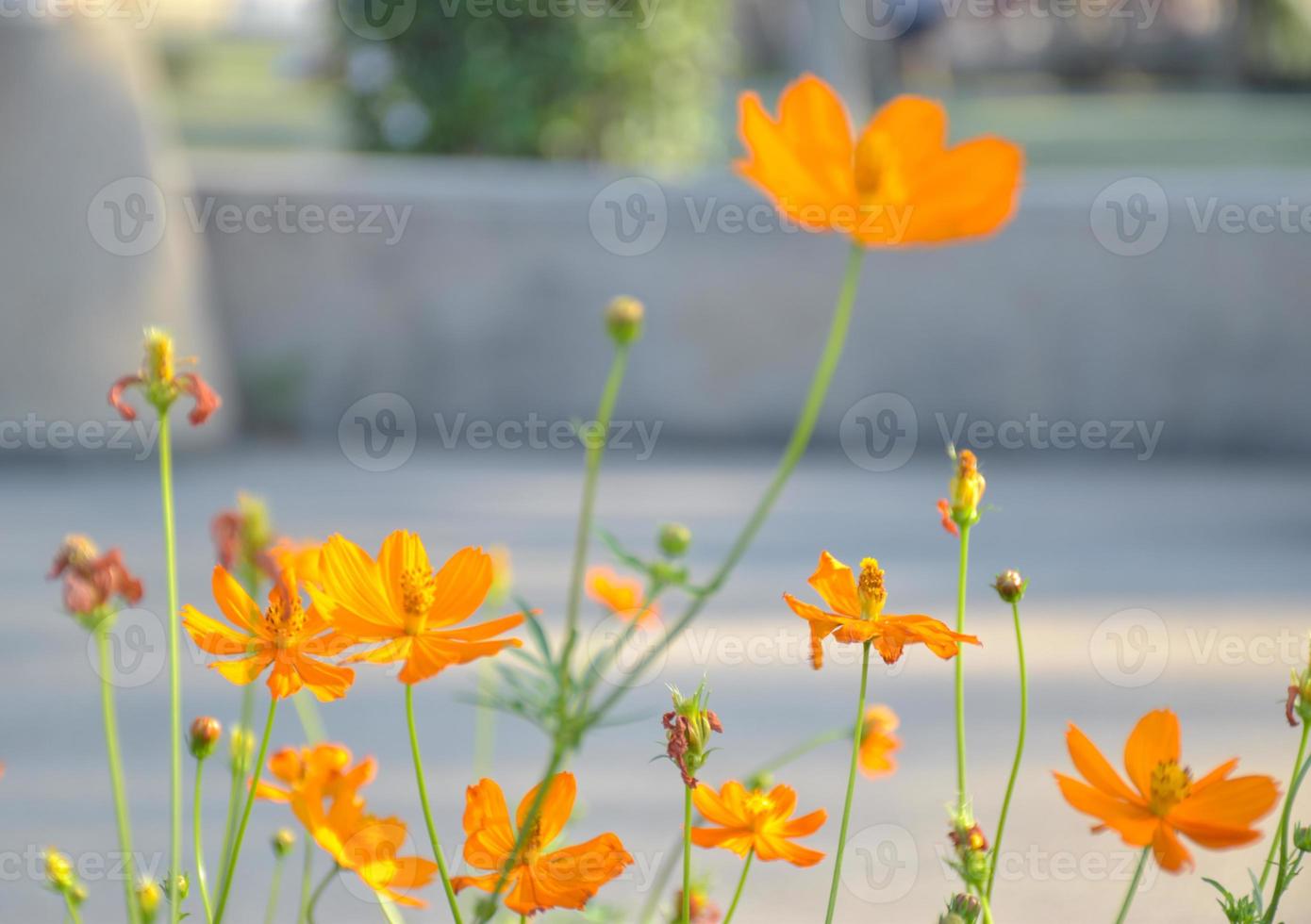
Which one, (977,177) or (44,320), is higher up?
(44,320)

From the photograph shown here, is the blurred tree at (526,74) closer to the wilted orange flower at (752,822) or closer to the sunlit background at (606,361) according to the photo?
the sunlit background at (606,361)

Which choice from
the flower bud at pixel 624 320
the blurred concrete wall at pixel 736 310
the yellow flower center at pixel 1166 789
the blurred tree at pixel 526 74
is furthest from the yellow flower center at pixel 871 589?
the blurred tree at pixel 526 74

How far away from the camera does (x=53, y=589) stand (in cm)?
293

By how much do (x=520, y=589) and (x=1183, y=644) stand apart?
1192 millimetres

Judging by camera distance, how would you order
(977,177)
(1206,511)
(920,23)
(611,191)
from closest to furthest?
(977,177) < (1206,511) < (611,191) < (920,23)

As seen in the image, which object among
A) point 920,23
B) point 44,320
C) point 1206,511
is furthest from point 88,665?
point 920,23

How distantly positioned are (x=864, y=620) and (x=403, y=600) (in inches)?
6.7

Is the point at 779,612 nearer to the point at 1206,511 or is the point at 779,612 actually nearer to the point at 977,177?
the point at 1206,511

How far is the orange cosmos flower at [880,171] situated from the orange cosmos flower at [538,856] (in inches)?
11.4

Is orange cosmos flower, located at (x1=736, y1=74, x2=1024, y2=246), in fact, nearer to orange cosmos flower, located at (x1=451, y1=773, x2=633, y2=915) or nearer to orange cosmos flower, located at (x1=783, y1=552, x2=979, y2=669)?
orange cosmos flower, located at (x1=783, y1=552, x2=979, y2=669)

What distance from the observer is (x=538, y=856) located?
609 millimetres

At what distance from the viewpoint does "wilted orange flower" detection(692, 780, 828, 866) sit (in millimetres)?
611

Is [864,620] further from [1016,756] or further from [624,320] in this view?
[624,320]

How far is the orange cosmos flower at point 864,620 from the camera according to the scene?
0.54 meters
